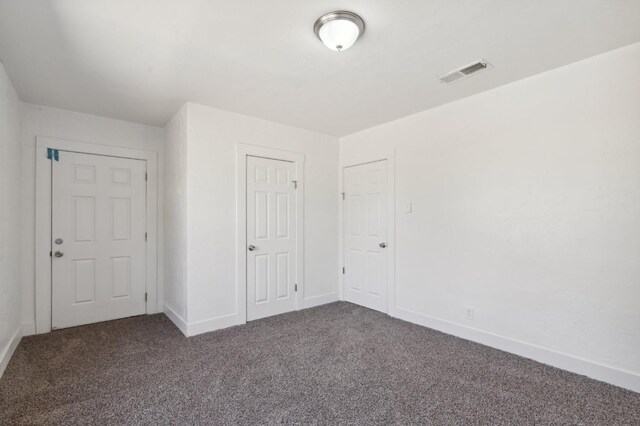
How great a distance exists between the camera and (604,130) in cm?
241

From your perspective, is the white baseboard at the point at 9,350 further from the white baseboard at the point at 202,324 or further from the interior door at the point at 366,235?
the interior door at the point at 366,235

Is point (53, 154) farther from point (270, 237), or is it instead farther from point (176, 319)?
point (270, 237)

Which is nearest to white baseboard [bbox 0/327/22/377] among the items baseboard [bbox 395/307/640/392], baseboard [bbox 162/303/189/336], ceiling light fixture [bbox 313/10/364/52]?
baseboard [bbox 162/303/189/336]

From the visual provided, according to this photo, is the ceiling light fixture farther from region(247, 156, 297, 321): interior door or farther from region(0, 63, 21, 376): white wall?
region(0, 63, 21, 376): white wall

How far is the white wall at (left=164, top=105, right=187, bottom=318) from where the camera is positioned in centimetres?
342

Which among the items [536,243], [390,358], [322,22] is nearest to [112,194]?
[322,22]

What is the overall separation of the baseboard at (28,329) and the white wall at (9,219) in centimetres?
15

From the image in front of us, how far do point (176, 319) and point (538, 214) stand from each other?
3872mm

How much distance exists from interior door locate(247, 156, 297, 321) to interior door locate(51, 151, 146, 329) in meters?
1.49

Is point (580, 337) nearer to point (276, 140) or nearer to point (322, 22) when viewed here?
point (322, 22)

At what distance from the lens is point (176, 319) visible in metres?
3.63

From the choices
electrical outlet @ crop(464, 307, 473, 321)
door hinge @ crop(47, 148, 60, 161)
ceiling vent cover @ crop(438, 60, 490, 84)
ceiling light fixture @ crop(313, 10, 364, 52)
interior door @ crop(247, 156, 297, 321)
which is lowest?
electrical outlet @ crop(464, 307, 473, 321)

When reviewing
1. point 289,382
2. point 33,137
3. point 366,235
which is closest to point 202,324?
point 289,382

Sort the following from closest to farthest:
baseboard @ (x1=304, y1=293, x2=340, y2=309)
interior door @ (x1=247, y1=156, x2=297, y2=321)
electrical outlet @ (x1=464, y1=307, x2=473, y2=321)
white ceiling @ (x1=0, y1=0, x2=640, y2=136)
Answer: white ceiling @ (x1=0, y1=0, x2=640, y2=136)
electrical outlet @ (x1=464, y1=307, x2=473, y2=321)
interior door @ (x1=247, y1=156, x2=297, y2=321)
baseboard @ (x1=304, y1=293, x2=340, y2=309)
